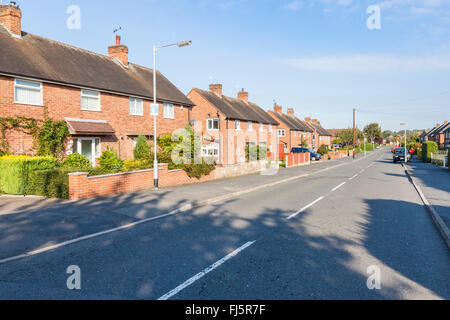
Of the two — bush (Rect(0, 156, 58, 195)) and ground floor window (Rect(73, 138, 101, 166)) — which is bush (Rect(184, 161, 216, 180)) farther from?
bush (Rect(0, 156, 58, 195))

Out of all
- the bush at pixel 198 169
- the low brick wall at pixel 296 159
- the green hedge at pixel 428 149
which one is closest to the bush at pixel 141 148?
the bush at pixel 198 169

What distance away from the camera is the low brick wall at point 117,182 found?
10.6m

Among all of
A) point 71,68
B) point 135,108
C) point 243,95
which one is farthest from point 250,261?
point 243,95

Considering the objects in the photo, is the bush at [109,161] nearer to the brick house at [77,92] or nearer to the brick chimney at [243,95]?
the brick house at [77,92]

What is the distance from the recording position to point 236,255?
566cm

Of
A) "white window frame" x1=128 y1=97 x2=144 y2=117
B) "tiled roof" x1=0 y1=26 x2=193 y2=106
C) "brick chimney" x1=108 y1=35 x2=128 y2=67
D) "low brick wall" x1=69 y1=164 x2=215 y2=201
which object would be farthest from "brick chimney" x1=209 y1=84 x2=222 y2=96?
"low brick wall" x1=69 y1=164 x2=215 y2=201

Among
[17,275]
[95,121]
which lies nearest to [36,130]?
[95,121]

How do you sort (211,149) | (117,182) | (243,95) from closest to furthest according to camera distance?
(117,182) < (211,149) < (243,95)

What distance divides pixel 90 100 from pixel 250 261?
1581 centimetres

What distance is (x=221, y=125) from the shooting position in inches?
1293

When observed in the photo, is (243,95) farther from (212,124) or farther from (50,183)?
(50,183)

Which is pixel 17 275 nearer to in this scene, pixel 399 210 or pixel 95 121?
pixel 399 210

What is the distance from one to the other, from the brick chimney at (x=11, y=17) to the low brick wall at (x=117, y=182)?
11052mm
